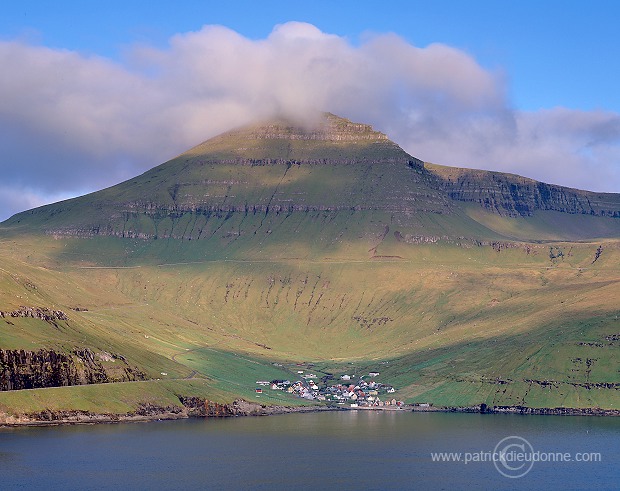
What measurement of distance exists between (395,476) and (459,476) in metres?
12.7

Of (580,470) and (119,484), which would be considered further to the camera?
(580,470)

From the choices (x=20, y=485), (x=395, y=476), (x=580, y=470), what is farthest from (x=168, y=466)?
(x=580, y=470)

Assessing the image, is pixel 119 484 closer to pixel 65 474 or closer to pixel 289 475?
pixel 65 474

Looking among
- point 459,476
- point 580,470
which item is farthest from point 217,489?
point 580,470

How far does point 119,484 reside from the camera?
17838cm

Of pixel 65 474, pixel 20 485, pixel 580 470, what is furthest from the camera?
pixel 580 470

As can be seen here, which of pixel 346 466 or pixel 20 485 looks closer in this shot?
pixel 20 485

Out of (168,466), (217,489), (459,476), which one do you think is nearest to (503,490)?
(459,476)

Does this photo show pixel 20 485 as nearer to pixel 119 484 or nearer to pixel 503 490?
pixel 119 484

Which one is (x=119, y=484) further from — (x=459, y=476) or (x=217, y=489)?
(x=459, y=476)

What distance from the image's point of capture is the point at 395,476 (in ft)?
618

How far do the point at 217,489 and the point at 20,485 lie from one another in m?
34.2

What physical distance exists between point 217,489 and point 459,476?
1867 inches

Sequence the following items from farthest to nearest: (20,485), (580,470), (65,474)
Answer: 1. (580,470)
2. (65,474)
3. (20,485)
